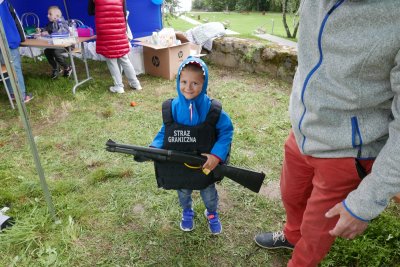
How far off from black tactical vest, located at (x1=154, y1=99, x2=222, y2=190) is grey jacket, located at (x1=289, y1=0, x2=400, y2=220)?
67cm

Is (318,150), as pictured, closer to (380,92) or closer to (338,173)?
(338,173)

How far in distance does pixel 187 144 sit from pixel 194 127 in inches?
4.8

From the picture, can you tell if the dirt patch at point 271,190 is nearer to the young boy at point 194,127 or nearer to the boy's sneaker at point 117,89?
the young boy at point 194,127

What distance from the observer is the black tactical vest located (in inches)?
72.0

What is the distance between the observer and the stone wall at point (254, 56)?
5266 millimetres

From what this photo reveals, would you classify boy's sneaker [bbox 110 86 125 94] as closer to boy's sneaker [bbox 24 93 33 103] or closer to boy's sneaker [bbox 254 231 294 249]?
boy's sneaker [bbox 24 93 33 103]

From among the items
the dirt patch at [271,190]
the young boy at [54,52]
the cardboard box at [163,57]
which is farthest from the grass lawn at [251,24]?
the dirt patch at [271,190]

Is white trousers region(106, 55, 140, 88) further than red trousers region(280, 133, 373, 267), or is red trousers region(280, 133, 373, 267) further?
white trousers region(106, 55, 140, 88)

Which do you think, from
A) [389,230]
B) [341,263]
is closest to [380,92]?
[341,263]

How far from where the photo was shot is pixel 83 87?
5332 millimetres

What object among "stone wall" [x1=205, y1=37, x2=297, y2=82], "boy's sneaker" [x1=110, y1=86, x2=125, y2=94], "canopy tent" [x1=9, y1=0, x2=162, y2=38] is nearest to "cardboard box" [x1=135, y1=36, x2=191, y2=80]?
"canopy tent" [x1=9, y1=0, x2=162, y2=38]

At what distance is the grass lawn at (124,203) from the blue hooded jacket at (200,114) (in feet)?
2.67

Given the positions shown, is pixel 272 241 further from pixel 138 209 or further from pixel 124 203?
pixel 124 203

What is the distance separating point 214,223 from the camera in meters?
2.29
